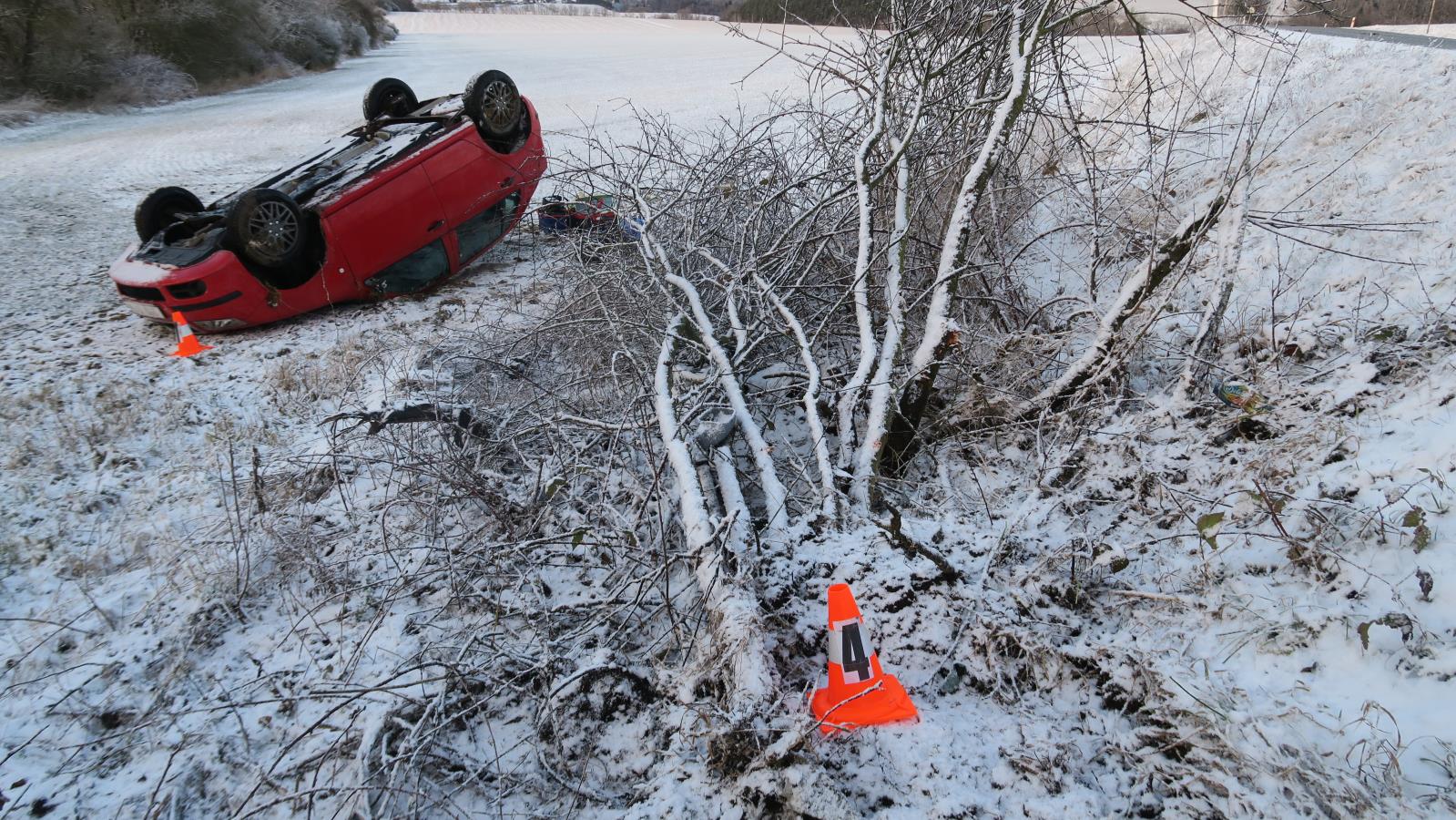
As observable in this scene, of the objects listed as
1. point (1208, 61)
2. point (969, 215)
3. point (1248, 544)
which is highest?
point (1208, 61)

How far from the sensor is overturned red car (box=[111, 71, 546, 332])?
5238 mm

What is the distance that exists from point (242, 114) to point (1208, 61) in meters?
17.7

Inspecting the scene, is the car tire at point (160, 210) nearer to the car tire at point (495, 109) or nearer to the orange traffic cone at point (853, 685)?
the car tire at point (495, 109)

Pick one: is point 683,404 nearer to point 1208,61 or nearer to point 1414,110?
point 1414,110

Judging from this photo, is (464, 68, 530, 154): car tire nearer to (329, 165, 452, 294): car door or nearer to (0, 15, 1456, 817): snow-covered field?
(329, 165, 452, 294): car door

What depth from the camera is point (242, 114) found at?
1520 cm

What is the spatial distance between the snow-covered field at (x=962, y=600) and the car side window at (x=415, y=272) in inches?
42.8

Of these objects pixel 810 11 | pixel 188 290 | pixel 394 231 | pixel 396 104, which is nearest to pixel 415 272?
pixel 394 231

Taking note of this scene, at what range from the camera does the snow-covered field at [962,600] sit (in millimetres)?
2080

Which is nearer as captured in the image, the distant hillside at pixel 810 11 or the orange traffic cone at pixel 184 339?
the distant hillside at pixel 810 11

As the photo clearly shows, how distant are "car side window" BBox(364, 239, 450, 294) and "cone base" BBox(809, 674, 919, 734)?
5399 millimetres

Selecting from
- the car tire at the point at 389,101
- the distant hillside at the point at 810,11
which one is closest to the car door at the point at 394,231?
the car tire at the point at 389,101

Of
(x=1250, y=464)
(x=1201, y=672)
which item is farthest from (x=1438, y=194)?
(x=1201, y=672)

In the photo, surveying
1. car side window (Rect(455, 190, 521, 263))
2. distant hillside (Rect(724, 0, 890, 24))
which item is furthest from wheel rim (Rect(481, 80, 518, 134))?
distant hillside (Rect(724, 0, 890, 24))
